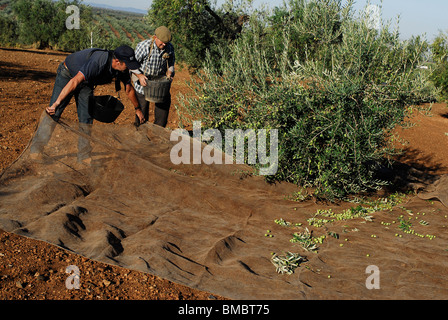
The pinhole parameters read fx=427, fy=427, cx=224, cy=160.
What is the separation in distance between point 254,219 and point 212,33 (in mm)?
9653

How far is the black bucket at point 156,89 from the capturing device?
5.77 metres

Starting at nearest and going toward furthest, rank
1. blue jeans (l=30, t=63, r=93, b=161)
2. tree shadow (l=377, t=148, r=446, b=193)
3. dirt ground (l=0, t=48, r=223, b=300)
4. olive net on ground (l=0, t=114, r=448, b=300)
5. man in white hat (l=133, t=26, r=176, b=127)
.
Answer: dirt ground (l=0, t=48, r=223, b=300) → olive net on ground (l=0, t=114, r=448, b=300) → blue jeans (l=30, t=63, r=93, b=161) → man in white hat (l=133, t=26, r=176, b=127) → tree shadow (l=377, t=148, r=446, b=193)

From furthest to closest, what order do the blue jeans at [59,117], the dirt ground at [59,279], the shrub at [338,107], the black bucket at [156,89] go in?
the black bucket at [156,89]
the shrub at [338,107]
the blue jeans at [59,117]
the dirt ground at [59,279]

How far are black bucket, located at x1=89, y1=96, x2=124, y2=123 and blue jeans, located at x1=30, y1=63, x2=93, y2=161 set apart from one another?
72mm

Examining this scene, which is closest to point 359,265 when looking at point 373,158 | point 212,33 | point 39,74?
point 373,158

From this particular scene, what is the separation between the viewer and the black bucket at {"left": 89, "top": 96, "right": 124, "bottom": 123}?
5227mm

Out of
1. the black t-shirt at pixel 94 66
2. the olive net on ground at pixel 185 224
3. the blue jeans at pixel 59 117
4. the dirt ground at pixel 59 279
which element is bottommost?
the dirt ground at pixel 59 279

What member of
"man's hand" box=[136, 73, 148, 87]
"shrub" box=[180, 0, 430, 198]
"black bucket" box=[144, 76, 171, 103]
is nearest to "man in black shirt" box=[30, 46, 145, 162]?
"man's hand" box=[136, 73, 148, 87]

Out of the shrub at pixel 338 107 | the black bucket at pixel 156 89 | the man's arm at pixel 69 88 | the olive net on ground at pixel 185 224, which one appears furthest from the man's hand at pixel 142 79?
the shrub at pixel 338 107

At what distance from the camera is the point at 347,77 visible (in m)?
5.15

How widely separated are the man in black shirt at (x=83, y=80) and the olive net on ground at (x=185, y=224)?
0.10 m

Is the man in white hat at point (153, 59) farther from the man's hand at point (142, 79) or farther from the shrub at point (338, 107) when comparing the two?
the shrub at point (338, 107)

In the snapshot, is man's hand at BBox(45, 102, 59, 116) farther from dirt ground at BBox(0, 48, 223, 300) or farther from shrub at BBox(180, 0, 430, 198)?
shrub at BBox(180, 0, 430, 198)

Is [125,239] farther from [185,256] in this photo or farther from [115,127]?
[115,127]
